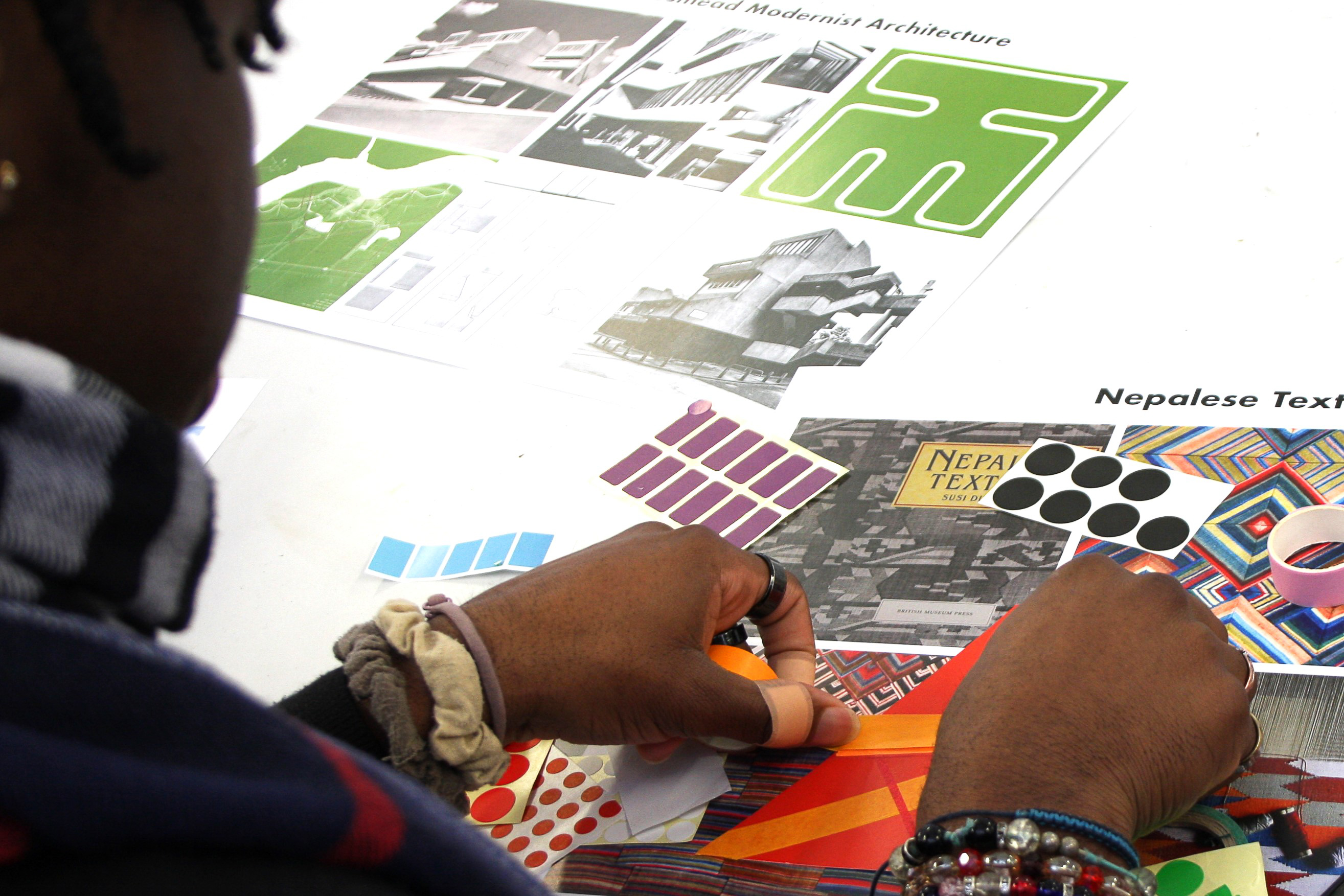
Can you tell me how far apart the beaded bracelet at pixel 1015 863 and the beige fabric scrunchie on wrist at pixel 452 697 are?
249 millimetres

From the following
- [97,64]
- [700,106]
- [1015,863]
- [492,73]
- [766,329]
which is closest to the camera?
[97,64]

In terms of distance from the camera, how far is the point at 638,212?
1200 mm

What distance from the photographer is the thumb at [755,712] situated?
2.35 feet

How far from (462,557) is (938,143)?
61 cm

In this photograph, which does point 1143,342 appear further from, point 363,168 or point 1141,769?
point 363,168

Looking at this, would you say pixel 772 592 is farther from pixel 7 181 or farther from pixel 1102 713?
pixel 7 181

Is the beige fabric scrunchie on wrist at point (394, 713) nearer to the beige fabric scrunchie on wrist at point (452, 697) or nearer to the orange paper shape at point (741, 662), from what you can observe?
the beige fabric scrunchie on wrist at point (452, 697)

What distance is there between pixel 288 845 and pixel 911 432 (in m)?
0.62

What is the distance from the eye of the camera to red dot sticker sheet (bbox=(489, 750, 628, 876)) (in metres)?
0.73

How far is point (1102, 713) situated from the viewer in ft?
2.07

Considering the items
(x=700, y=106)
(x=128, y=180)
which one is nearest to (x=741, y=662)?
(x=128, y=180)

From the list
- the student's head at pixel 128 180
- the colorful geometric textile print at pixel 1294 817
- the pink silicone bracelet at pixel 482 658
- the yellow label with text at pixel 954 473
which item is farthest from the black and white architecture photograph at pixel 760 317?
the student's head at pixel 128 180

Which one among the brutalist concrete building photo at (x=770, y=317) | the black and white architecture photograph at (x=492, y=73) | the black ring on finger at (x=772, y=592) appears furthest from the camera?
the black and white architecture photograph at (x=492, y=73)

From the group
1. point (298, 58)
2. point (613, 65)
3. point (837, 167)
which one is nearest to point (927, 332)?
point (837, 167)
